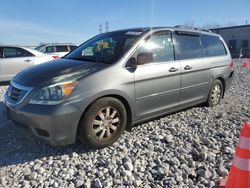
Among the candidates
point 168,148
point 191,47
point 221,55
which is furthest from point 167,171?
point 221,55

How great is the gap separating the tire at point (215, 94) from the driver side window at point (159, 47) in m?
1.74

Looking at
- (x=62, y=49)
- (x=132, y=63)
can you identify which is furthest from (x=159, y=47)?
(x=62, y=49)

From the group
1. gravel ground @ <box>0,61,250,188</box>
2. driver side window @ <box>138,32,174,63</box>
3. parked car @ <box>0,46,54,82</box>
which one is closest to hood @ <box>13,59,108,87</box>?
driver side window @ <box>138,32,174,63</box>

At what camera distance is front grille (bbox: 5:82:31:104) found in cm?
394

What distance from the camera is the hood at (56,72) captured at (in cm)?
391

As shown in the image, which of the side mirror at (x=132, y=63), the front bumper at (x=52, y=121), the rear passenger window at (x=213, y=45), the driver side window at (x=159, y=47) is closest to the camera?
the front bumper at (x=52, y=121)

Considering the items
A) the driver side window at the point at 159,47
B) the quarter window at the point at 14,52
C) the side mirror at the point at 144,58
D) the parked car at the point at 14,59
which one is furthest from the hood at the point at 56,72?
the quarter window at the point at 14,52

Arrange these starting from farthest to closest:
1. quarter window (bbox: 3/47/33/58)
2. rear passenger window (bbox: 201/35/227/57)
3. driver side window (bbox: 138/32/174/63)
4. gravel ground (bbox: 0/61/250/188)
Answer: quarter window (bbox: 3/47/33/58)
rear passenger window (bbox: 201/35/227/57)
driver side window (bbox: 138/32/174/63)
gravel ground (bbox: 0/61/250/188)

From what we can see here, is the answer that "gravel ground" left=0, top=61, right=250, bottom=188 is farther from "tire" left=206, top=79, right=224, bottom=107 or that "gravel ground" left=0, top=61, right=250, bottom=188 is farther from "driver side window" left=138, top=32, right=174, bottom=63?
"driver side window" left=138, top=32, right=174, bottom=63

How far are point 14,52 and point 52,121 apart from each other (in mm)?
7661

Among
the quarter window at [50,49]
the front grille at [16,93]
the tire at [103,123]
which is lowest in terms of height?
the tire at [103,123]

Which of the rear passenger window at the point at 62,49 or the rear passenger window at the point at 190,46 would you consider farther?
the rear passenger window at the point at 62,49

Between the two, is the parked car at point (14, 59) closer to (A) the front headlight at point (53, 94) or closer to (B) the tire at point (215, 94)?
(B) the tire at point (215, 94)

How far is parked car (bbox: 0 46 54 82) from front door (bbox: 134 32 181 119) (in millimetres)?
6717
